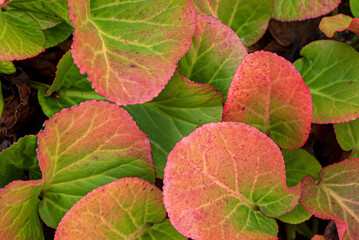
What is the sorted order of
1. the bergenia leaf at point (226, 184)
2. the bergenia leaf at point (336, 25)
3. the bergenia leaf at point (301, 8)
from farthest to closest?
the bergenia leaf at point (301, 8) → the bergenia leaf at point (336, 25) → the bergenia leaf at point (226, 184)

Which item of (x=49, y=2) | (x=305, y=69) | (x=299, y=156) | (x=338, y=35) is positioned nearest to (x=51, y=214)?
(x=49, y=2)

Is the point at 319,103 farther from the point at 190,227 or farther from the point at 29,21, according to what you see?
the point at 29,21

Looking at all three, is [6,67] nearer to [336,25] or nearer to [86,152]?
[86,152]

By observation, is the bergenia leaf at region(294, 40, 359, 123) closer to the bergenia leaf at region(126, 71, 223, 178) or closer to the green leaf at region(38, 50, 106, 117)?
the bergenia leaf at region(126, 71, 223, 178)

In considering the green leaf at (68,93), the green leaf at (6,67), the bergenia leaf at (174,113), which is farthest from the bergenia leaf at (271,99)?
the green leaf at (6,67)

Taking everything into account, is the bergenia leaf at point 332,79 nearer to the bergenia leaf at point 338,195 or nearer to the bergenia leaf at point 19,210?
the bergenia leaf at point 338,195

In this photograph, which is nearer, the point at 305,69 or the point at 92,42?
the point at 92,42
